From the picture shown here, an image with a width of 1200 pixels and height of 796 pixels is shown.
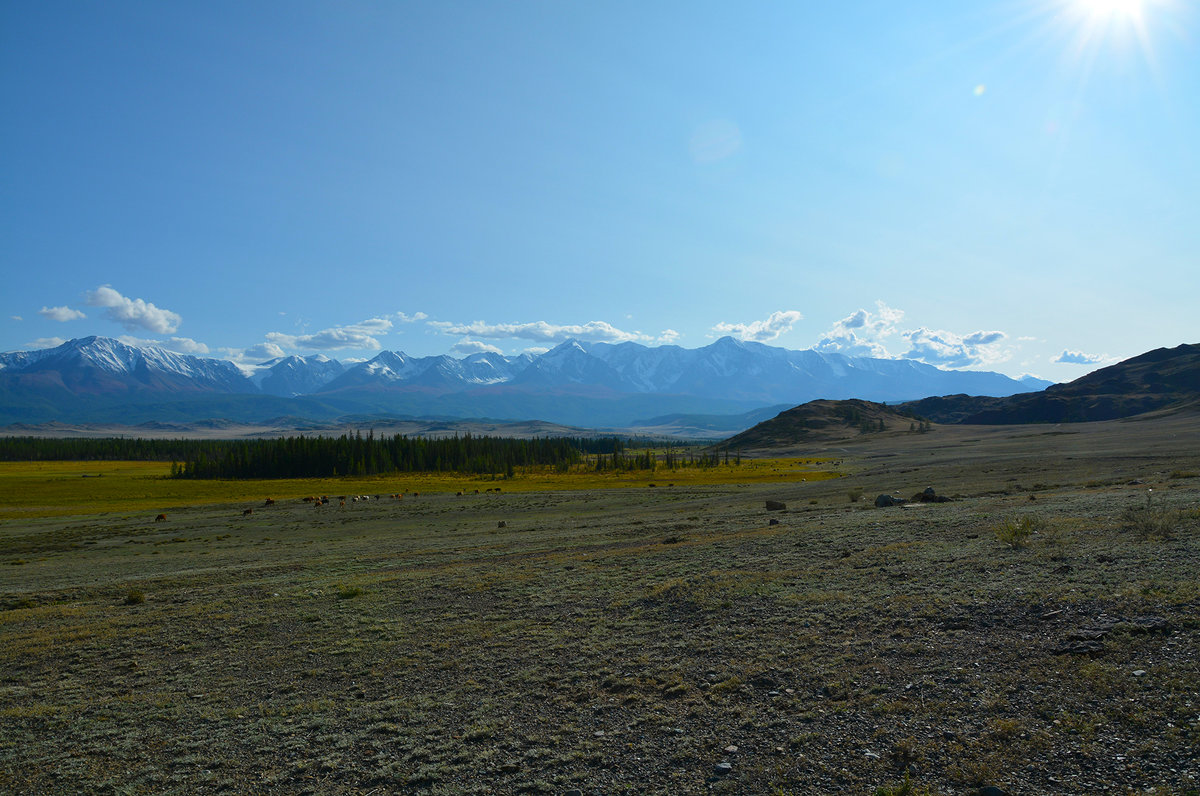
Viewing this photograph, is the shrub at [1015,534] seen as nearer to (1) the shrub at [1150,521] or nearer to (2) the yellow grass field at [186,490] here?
(1) the shrub at [1150,521]

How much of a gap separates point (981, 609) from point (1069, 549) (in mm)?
5735

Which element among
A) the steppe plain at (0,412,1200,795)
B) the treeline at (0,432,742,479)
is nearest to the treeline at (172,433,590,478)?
the treeline at (0,432,742,479)

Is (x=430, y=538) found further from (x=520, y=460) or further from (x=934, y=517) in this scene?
(x=520, y=460)

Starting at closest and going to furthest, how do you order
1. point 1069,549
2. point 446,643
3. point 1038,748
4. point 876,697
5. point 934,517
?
point 1038,748
point 876,697
point 446,643
point 1069,549
point 934,517

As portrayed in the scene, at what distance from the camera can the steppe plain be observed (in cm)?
709

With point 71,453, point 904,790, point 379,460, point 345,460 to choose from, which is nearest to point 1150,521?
point 904,790

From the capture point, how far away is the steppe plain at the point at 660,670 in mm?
7090

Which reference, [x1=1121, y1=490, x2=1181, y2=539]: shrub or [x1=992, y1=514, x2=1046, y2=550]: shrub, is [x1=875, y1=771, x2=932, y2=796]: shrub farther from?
[x1=1121, y1=490, x2=1181, y2=539]: shrub

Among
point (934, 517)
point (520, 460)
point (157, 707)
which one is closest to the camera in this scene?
point (157, 707)

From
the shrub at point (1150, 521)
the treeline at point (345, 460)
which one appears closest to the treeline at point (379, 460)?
the treeline at point (345, 460)

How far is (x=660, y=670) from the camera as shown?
412 inches

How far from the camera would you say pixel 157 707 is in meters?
10.6

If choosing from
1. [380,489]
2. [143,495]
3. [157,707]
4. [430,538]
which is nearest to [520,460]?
[380,489]

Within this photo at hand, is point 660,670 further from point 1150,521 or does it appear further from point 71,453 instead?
point 71,453
